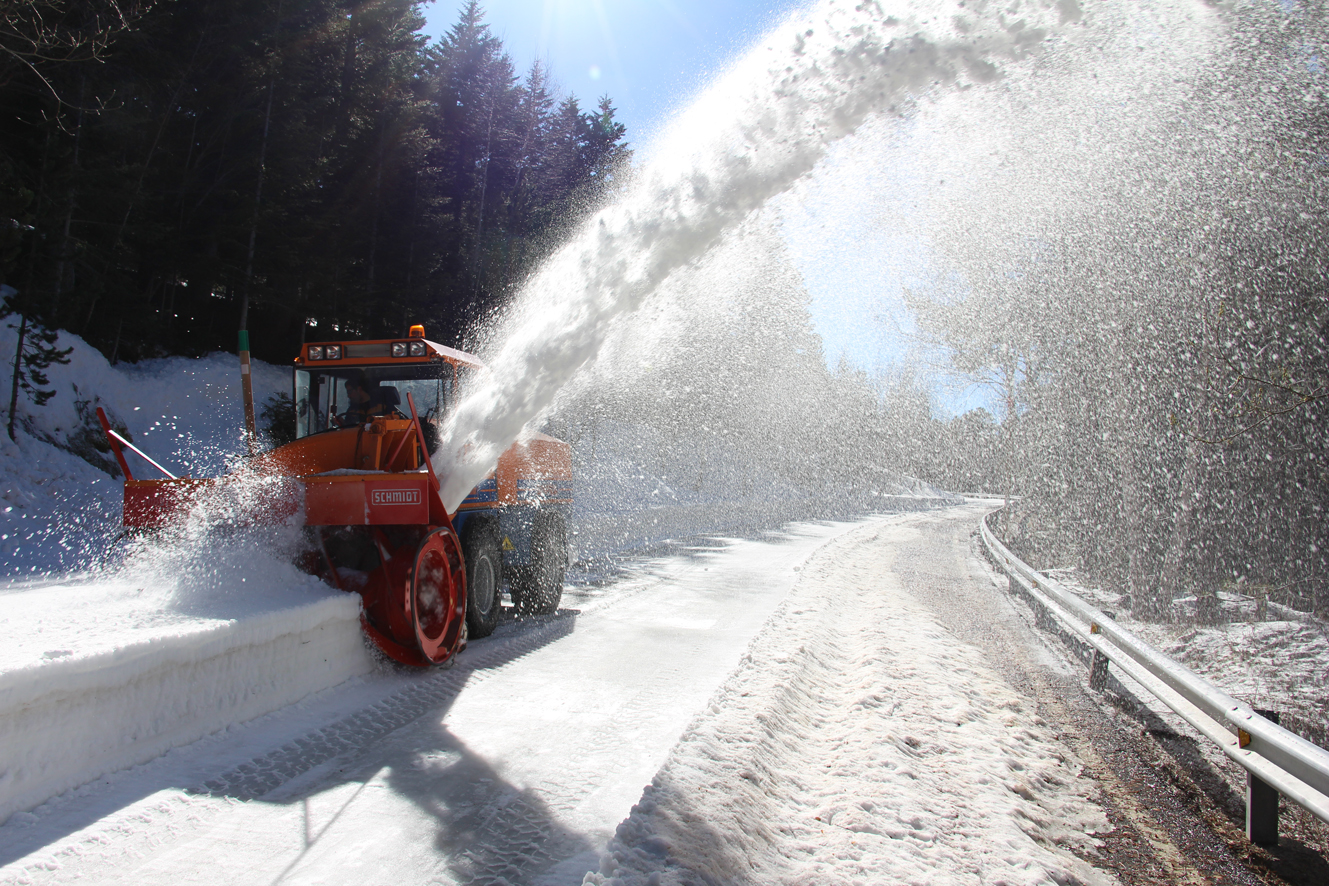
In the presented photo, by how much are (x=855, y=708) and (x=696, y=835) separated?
2263mm

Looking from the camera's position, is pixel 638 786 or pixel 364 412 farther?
pixel 364 412

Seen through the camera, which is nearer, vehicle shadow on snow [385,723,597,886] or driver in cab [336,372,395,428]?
vehicle shadow on snow [385,723,597,886]

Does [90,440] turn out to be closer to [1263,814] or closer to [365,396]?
Answer: [365,396]

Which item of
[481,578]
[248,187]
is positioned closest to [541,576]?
[481,578]

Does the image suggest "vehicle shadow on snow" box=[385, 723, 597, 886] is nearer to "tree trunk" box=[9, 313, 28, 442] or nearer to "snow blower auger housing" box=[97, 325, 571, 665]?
"snow blower auger housing" box=[97, 325, 571, 665]

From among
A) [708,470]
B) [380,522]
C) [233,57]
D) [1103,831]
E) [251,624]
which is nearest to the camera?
[1103,831]

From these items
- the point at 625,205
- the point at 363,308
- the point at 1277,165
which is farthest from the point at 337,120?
the point at 1277,165

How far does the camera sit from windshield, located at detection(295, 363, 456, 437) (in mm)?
6789

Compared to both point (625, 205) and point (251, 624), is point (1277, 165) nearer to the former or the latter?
point (625, 205)

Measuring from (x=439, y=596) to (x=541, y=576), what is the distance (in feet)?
8.27

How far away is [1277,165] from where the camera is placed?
7148 millimetres

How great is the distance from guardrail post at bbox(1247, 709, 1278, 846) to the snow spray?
4.46 m

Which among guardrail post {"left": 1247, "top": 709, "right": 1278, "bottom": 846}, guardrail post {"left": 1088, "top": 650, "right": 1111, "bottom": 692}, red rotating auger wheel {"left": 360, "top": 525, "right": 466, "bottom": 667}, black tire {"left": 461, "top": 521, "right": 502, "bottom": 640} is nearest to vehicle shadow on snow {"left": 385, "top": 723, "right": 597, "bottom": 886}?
red rotating auger wheel {"left": 360, "top": 525, "right": 466, "bottom": 667}

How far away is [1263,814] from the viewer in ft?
11.1
